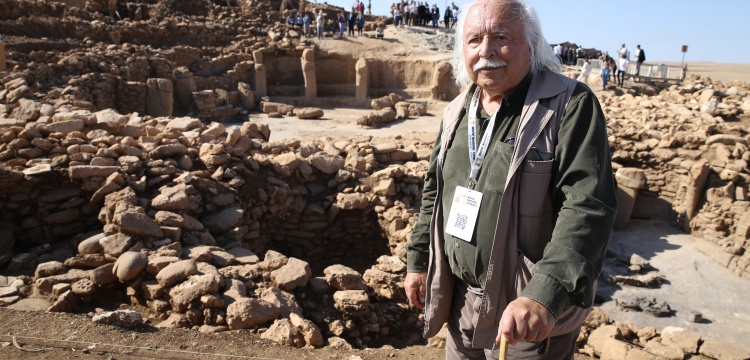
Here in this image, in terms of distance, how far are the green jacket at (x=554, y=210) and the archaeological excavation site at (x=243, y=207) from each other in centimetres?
233

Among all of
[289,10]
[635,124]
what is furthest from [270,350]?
[289,10]

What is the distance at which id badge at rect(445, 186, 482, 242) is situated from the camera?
6.32 feet

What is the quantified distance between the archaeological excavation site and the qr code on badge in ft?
7.11

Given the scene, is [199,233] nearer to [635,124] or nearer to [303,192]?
[303,192]

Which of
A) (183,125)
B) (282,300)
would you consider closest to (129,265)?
(282,300)

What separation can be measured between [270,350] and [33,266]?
2.94 metres

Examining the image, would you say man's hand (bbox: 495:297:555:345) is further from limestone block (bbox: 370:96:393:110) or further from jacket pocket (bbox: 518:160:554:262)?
limestone block (bbox: 370:96:393:110)

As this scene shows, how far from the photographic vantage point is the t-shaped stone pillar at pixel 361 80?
16453 mm

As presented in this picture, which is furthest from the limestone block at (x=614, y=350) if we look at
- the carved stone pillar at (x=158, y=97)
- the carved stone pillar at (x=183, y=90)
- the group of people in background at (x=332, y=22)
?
the group of people in background at (x=332, y=22)

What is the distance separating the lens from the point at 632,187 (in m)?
9.41

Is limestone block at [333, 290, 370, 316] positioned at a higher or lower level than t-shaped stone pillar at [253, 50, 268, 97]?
lower

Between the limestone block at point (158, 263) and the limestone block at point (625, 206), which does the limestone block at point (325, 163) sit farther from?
the limestone block at point (625, 206)

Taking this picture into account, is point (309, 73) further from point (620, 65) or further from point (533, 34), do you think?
point (533, 34)

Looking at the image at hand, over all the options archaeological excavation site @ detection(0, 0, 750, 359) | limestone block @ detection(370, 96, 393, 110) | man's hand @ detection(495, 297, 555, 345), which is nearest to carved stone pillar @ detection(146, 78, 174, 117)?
archaeological excavation site @ detection(0, 0, 750, 359)
